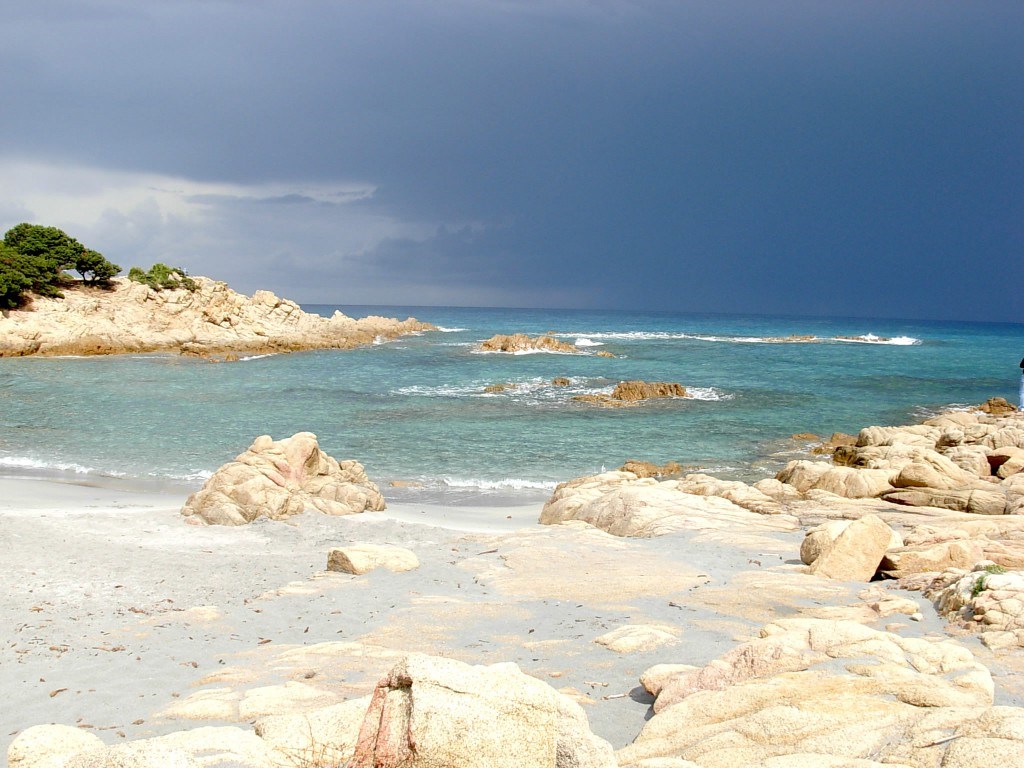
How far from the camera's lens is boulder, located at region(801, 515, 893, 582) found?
10.7 m

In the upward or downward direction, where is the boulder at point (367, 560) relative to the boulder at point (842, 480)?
downward

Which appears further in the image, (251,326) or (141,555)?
(251,326)

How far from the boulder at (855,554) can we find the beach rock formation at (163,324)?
5675 centimetres

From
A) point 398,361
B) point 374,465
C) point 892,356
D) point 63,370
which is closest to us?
point 374,465

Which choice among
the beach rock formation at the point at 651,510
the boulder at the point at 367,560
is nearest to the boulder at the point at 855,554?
the beach rock formation at the point at 651,510

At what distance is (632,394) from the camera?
122 feet

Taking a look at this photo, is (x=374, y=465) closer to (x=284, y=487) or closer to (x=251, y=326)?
(x=284, y=487)

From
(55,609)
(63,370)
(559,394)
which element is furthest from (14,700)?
(63,370)

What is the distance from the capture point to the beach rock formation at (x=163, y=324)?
5759 cm

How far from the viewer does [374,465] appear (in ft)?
75.3

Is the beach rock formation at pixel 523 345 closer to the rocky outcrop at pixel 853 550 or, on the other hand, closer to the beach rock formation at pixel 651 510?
the beach rock formation at pixel 651 510

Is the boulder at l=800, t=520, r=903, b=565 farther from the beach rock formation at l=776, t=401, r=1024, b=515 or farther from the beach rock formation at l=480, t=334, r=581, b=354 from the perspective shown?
the beach rock formation at l=480, t=334, r=581, b=354

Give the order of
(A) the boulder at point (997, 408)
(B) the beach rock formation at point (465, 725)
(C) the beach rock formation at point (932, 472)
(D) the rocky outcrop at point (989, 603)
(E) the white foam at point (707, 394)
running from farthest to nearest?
(E) the white foam at point (707, 394) < (A) the boulder at point (997, 408) < (C) the beach rock formation at point (932, 472) < (D) the rocky outcrop at point (989, 603) < (B) the beach rock formation at point (465, 725)

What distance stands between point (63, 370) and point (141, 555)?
3916 cm
